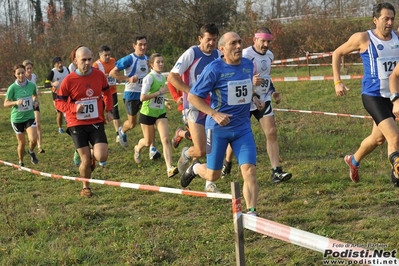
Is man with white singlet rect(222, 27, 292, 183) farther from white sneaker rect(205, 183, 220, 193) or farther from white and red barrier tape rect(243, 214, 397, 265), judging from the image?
white and red barrier tape rect(243, 214, 397, 265)

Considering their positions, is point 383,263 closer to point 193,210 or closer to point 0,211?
point 193,210

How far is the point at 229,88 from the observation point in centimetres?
572

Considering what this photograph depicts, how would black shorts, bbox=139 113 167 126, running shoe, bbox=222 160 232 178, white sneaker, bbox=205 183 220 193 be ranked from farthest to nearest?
black shorts, bbox=139 113 167 126, running shoe, bbox=222 160 232 178, white sneaker, bbox=205 183 220 193

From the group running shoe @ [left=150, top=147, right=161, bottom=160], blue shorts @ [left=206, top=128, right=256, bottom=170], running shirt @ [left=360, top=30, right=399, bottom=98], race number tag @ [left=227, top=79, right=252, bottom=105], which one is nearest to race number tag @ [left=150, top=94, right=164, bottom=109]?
running shoe @ [left=150, top=147, right=161, bottom=160]

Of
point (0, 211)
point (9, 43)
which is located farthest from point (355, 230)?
point (9, 43)

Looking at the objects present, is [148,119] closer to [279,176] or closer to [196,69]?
[196,69]

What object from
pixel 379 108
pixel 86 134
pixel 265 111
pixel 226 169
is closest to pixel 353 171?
pixel 379 108

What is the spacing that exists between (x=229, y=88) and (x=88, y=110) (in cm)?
249

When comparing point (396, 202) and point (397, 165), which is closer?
point (397, 165)

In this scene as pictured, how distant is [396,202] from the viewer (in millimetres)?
6215

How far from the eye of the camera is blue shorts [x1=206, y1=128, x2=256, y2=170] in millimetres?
5668

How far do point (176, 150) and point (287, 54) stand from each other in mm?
17052

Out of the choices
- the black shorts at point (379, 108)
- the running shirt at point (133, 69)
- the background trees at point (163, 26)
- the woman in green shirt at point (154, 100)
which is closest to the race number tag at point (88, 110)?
the woman in green shirt at point (154, 100)

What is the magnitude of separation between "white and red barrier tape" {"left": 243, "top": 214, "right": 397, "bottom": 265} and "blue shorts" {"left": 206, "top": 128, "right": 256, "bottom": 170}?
161cm
